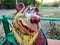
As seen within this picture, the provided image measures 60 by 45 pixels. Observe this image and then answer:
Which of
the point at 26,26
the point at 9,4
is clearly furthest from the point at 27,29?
the point at 9,4

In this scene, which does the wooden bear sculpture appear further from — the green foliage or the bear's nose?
the green foliage

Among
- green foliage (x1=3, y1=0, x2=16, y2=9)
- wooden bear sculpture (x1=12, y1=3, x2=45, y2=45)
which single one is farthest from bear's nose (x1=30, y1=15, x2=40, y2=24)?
green foliage (x1=3, y1=0, x2=16, y2=9)

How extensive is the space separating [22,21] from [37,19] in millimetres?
96

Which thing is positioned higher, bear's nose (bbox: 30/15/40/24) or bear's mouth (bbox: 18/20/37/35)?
bear's nose (bbox: 30/15/40/24)

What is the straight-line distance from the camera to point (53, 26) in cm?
318

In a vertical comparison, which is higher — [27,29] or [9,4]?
[27,29]

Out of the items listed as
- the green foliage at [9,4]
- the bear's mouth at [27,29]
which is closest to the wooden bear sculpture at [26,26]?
the bear's mouth at [27,29]

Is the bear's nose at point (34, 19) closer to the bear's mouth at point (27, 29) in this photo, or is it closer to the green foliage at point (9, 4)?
the bear's mouth at point (27, 29)

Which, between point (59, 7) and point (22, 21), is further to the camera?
point (59, 7)

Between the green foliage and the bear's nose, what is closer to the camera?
the bear's nose

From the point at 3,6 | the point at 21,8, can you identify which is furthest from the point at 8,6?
the point at 21,8

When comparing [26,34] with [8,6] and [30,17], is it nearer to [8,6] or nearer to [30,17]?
[30,17]

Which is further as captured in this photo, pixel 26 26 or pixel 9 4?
pixel 9 4

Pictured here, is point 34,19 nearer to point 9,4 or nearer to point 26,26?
point 26,26
